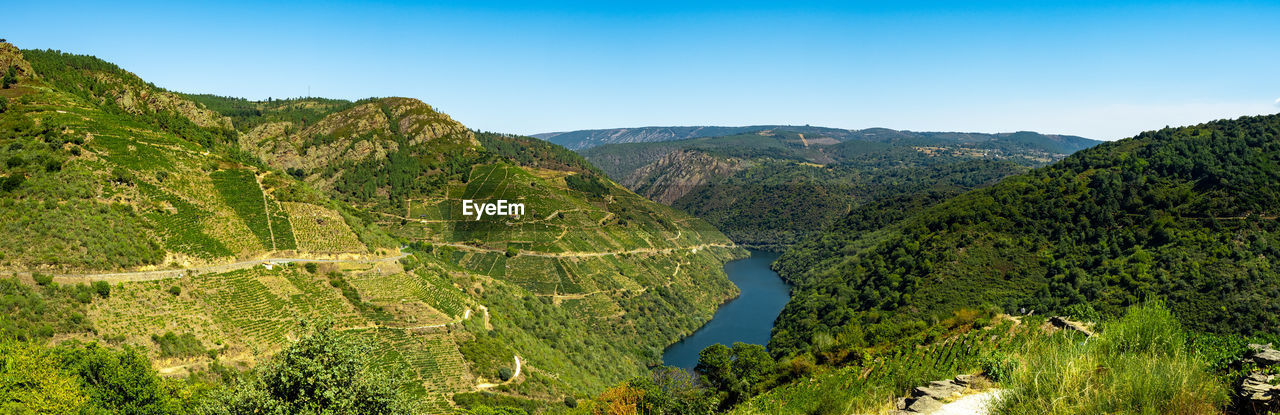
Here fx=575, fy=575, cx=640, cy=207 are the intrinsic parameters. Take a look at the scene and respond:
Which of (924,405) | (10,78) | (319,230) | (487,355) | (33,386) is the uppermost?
(10,78)

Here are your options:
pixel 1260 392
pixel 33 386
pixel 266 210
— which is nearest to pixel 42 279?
pixel 33 386

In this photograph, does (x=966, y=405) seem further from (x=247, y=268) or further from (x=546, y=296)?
(x=546, y=296)

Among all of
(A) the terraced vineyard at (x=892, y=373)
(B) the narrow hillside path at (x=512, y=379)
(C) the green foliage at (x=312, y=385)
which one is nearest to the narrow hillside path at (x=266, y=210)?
(B) the narrow hillside path at (x=512, y=379)

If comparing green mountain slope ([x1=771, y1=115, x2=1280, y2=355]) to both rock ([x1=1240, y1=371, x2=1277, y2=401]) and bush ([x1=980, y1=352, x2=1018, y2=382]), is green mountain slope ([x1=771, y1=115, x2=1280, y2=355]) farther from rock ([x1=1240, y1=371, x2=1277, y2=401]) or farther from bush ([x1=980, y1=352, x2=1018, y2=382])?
rock ([x1=1240, y1=371, x2=1277, y2=401])

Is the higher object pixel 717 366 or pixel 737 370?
pixel 737 370

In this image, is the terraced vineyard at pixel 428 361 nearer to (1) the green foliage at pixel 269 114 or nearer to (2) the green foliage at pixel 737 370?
(2) the green foliage at pixel 737 370

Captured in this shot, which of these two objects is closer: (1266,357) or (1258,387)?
(1258,387)

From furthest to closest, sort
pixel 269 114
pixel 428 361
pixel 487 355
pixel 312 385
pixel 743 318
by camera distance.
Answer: pixel 269 114 < pixel 743 318 < pixel 487 355 < pixel 428 361 < pixel 312 385

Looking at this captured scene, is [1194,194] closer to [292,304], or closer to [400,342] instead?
[400,342]
